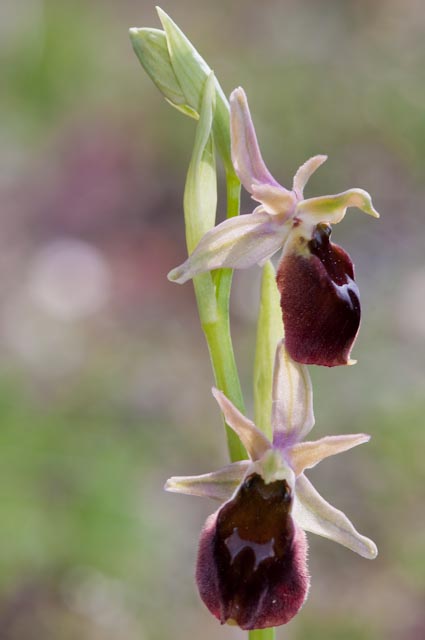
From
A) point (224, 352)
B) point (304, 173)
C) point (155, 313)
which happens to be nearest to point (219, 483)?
point (224, 352)

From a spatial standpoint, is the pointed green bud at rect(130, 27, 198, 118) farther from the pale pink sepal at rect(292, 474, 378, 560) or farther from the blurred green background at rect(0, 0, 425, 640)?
the blurred green background at rect(0, 0, 425, 640)

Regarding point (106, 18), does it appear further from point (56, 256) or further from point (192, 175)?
point (192, 175)

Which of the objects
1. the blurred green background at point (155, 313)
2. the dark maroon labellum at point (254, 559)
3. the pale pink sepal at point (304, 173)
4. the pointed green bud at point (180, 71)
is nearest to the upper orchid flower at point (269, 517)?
the dark maroon labellum at point (254, 559)

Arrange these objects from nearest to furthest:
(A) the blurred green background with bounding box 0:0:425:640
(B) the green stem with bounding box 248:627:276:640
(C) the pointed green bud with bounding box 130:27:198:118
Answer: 1. (B) the green stem with bounding box 248:627:276:640
2. (C) the pointed green bud with bounding box 130:27:198:118
3. (A) the blurred green background with bounding box 0:0:425:640

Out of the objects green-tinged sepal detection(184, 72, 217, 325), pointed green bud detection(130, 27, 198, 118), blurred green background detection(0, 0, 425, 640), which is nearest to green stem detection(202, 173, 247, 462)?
green-tinged sepal detection(184, 72, 217, 325)

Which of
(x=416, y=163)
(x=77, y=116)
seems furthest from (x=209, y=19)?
(x=416, y=163)
